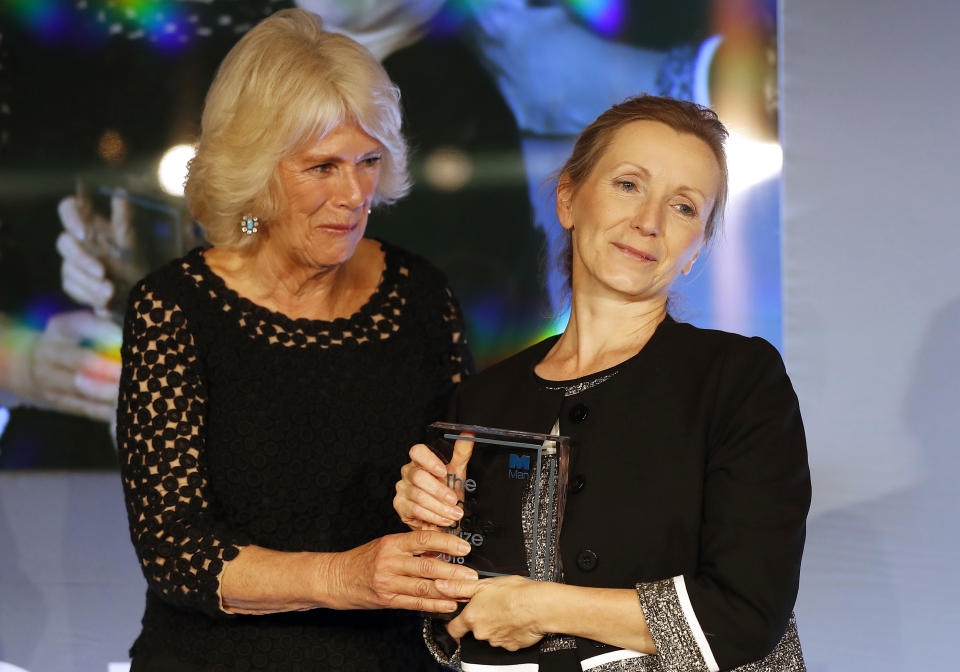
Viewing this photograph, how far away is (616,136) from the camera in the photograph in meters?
1.76

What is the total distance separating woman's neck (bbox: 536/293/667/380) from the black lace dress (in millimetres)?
505

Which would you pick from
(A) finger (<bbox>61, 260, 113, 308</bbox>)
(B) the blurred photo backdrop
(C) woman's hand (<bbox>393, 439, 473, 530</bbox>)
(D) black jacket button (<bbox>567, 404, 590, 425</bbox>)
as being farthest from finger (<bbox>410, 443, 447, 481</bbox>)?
(A) finger (<bbox>61, 260, 113, 308</bbox>)

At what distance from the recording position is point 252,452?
2051 mm

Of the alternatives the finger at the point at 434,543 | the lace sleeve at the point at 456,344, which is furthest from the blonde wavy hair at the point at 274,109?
the finger at the point at 434,543

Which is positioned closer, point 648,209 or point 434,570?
point 434,570

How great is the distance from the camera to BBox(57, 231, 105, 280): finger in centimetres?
321

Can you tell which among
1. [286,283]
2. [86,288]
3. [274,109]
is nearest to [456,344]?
[286,283]

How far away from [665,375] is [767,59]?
1829mm

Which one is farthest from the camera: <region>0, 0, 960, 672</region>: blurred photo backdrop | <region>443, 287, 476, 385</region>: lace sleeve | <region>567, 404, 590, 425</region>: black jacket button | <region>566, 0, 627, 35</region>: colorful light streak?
<region>566, 0, 627, 35</region>: colorful light streak

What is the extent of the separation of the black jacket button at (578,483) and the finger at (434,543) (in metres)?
0.19

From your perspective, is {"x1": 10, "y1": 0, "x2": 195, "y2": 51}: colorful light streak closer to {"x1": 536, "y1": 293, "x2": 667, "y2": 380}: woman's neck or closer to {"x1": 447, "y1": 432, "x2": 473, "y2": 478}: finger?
{"x1": 536, "y1": 293, "x2": 667, "y2": 380}: woman's neck

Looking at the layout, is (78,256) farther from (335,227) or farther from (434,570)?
(434,570)

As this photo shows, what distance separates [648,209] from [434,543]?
638 mm

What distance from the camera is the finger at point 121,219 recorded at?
322 centimetres
